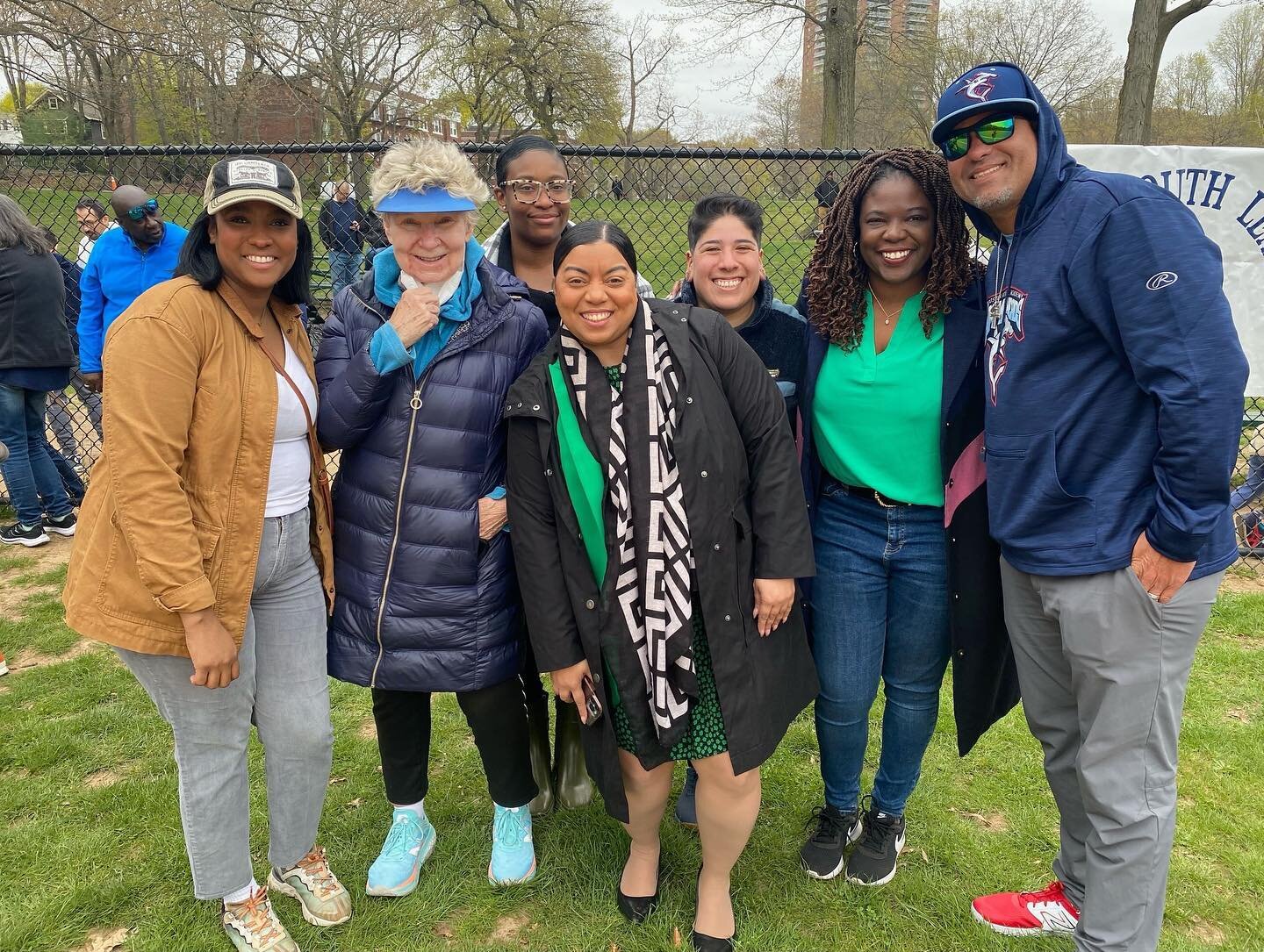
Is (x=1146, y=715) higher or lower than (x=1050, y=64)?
lower

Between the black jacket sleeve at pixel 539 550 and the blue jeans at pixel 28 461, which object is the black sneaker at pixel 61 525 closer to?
the blue jeans at pixel 28 461

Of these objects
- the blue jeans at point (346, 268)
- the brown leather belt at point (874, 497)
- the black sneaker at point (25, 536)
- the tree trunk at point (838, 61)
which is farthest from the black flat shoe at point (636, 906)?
the tree trunk at point (838, 61)

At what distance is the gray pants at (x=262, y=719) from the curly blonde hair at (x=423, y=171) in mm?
919

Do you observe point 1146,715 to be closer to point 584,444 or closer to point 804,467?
point 804,467

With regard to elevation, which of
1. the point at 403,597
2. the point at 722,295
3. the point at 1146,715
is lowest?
the point at 1146,715

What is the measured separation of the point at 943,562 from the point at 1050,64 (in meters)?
33.1

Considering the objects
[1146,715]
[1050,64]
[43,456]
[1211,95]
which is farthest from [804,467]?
[1211,95]

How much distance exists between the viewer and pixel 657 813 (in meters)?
2.45

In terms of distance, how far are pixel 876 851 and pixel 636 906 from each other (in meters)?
0.81

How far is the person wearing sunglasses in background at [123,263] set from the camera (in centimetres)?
533

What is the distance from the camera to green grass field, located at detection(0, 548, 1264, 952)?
2.49 meters

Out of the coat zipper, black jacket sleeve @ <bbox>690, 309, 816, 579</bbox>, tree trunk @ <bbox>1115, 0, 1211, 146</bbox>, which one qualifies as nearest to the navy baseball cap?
black jacket sleeve @ <bbox>690, 309, 816, 579</bbox>

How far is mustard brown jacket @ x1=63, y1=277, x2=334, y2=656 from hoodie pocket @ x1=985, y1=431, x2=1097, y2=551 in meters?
1.85

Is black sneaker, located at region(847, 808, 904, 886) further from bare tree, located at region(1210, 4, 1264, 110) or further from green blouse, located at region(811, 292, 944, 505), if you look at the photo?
bare tree, located at region(1210, 4, 1264, 110)
